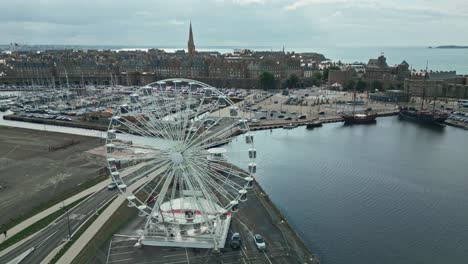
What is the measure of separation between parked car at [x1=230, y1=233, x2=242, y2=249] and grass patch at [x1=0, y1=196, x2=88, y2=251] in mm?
12314

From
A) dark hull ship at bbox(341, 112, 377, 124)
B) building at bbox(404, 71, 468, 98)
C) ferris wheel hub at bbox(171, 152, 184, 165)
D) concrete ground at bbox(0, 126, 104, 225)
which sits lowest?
concrete ground at bbox(0, 126, 104, 225)

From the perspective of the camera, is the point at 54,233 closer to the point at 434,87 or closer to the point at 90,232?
the point at 90,232

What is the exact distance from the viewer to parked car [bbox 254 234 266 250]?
66.2 ft

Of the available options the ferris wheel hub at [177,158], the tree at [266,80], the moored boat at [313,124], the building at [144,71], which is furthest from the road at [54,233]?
the building at [144,71]

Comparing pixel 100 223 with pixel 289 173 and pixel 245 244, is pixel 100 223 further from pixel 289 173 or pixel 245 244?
pixel 289 173

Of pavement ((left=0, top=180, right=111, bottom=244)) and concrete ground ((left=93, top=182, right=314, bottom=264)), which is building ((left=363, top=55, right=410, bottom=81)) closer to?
concrete ground ((left=93, top=182, right=314, bottom=264))

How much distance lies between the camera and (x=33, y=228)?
22.4 meters

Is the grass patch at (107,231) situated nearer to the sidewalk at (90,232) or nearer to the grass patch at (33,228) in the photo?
the sidewalk at (90,232)

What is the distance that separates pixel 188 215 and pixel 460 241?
711 inches

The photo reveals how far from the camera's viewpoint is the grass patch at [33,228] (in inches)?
824

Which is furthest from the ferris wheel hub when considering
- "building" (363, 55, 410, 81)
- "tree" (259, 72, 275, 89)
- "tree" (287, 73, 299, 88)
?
"building" (363, 55, 410, 81)

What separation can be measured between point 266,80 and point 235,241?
6881 centimetres

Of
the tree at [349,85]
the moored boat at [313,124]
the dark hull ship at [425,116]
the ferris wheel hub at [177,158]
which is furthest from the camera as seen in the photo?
the tree at [349,85]

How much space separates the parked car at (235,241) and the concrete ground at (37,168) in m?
15.2
